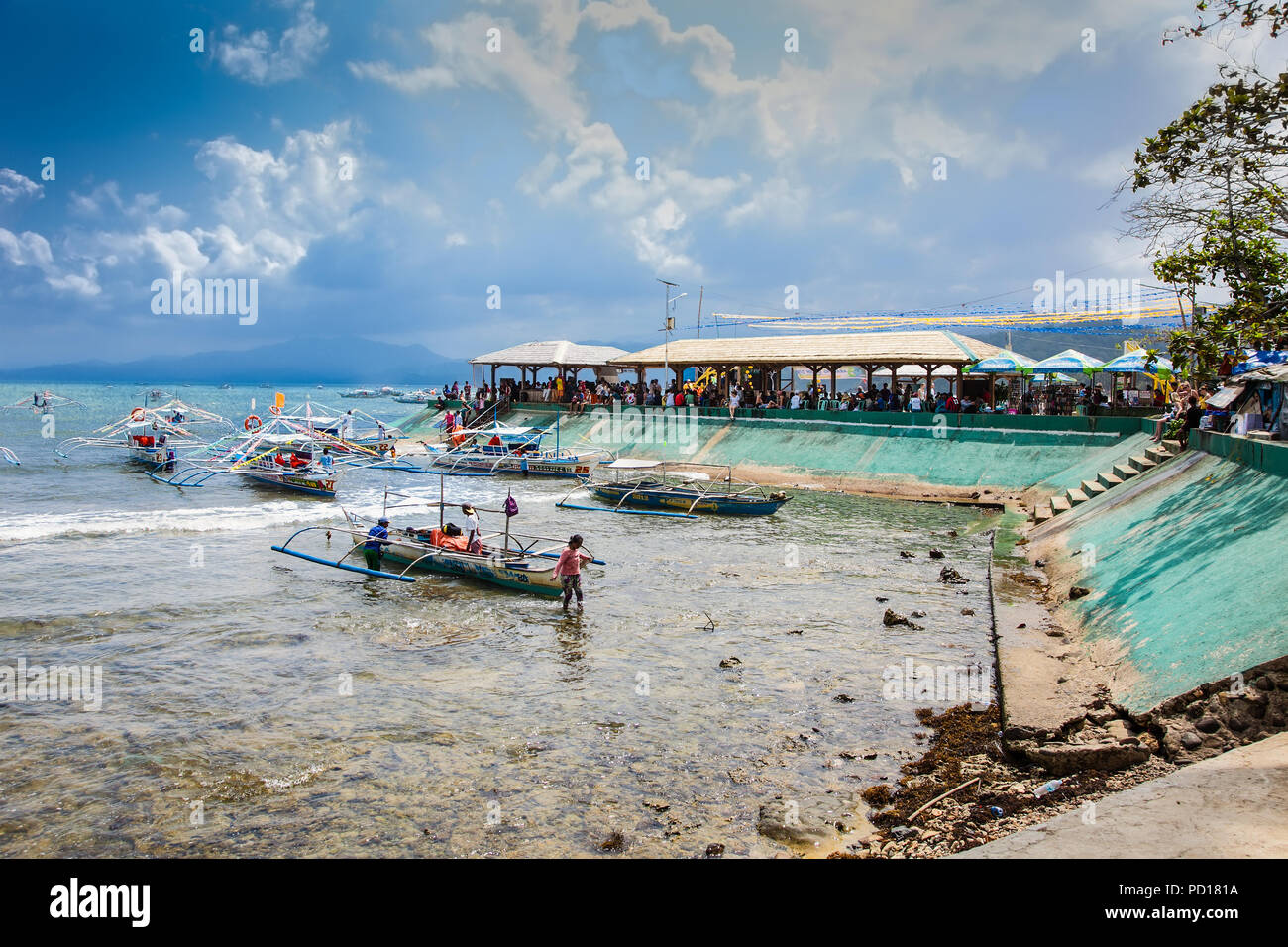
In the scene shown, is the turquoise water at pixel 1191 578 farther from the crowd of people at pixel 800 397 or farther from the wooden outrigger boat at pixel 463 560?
the crowd of people at pixel 800 397

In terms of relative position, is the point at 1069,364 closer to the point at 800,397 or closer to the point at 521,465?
the point at 800,397

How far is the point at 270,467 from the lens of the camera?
3697 cm

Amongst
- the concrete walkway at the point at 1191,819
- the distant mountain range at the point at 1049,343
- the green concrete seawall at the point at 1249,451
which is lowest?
the concrete walkway at the point at 1191,819

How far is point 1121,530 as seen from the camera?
57.8 feet

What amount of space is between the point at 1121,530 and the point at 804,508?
13916mm

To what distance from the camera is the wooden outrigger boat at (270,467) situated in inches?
1383

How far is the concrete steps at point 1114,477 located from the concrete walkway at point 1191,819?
1705cm

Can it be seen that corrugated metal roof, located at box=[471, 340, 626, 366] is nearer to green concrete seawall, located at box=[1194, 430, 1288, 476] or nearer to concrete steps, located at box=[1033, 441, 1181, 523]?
concrete steps, located at box=[1033, 441, 1181, 523]

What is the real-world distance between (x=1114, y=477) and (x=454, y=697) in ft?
67.5

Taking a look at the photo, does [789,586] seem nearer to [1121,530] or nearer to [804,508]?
[1121,530]

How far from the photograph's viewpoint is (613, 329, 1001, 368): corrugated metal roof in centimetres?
3716

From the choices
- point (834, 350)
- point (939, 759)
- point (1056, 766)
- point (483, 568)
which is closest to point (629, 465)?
point (483, 568)

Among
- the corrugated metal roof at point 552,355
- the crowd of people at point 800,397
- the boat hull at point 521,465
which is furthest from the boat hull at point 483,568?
the corrugated metal roof at point 552,355

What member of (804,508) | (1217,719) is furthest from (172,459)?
(1217,719)
